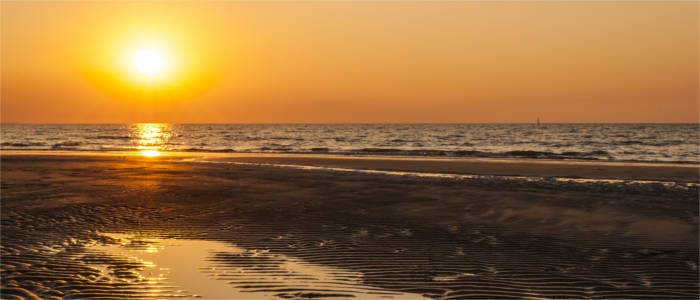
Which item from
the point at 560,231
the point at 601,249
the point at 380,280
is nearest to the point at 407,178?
the point at 560,231

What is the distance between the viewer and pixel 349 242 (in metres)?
10.3

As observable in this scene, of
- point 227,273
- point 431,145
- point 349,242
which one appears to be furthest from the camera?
point 431,145

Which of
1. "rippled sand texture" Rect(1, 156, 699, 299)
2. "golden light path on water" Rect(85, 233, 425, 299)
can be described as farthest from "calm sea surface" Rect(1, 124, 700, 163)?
"golden light path on water" Rect(85, 233, 425, 299)

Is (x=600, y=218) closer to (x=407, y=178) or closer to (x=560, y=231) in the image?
(x=560, y=231)

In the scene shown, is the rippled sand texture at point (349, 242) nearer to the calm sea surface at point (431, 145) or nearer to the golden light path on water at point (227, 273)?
the golden light path on water at point (227, 273)

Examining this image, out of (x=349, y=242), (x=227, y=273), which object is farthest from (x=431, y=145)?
(x=227, y=273)

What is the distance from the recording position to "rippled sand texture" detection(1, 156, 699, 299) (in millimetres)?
7465

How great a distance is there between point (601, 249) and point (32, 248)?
10504mm

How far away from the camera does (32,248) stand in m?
9.59

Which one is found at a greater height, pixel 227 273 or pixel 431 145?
pixel 431 145

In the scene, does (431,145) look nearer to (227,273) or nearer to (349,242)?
(349,242)

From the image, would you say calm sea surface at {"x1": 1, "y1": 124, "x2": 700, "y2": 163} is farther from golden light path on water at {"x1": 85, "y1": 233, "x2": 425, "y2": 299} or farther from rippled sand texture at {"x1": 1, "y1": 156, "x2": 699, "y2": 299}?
golden light path on water at {"x1": 85, "y1": 233, "x2": 425, "y2": 299}

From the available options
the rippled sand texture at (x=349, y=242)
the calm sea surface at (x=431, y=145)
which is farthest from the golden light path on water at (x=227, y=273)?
the calm sea surface at (x=431, y=145)

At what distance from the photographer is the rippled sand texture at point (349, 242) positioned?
7.46m
